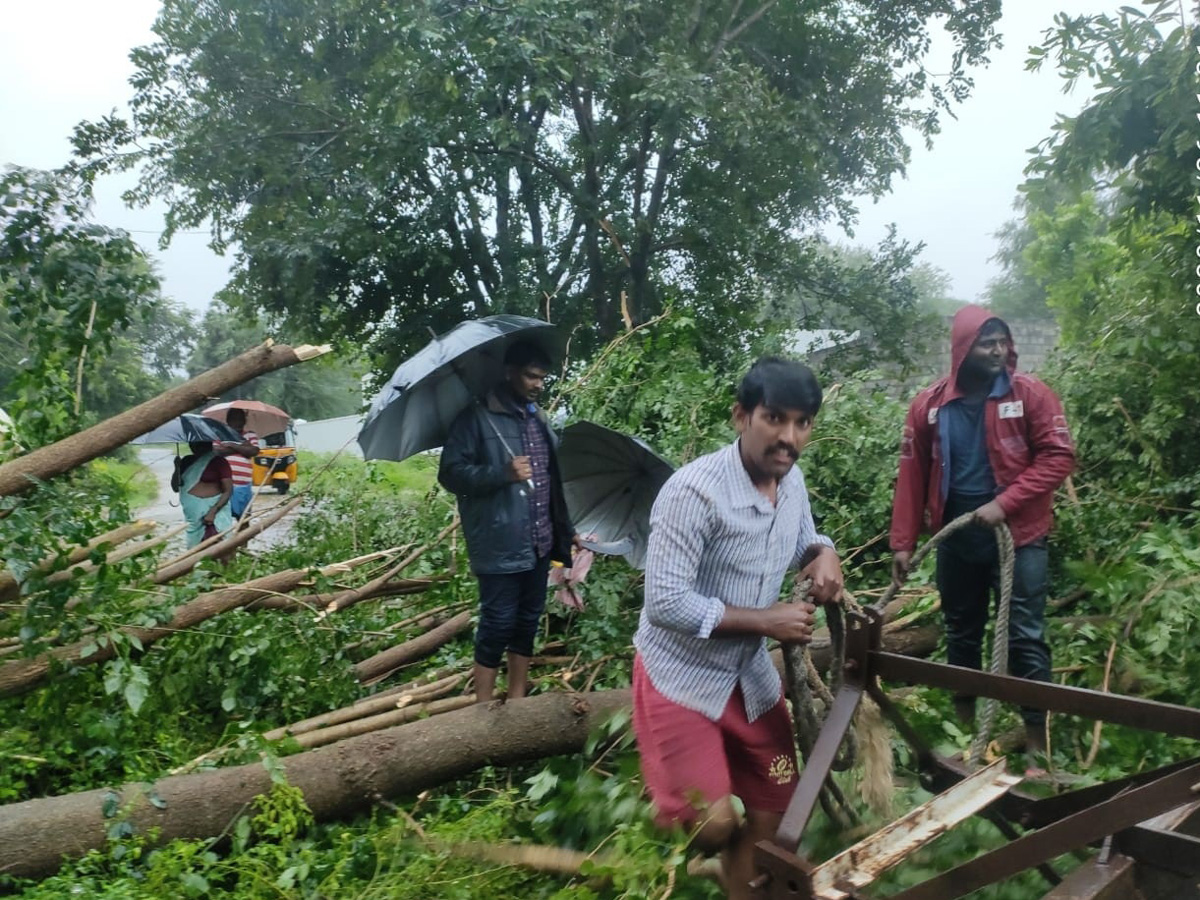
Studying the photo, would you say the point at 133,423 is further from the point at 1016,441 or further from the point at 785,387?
the point at 1016,441

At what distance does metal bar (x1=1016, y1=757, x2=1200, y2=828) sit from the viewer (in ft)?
7.15

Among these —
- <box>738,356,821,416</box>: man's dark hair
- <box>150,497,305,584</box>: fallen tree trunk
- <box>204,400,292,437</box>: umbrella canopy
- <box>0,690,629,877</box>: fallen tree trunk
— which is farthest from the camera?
<box>204,400,292,437</box>: umbrella canopy

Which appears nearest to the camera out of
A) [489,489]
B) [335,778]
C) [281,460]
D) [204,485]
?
[335,778]

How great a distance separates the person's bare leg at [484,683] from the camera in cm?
378

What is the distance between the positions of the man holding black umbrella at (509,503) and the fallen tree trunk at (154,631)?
1320 mm

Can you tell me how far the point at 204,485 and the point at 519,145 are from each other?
23.6 feet

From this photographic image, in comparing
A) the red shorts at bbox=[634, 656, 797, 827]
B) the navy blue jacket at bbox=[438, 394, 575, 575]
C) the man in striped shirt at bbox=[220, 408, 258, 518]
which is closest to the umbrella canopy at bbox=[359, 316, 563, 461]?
the navy blue jacket at bbox=[438, 394, 575, 575]

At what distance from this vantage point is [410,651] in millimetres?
4695

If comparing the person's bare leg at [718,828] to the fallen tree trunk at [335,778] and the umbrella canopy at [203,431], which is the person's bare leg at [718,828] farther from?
the umbrella canopy at [203,431]

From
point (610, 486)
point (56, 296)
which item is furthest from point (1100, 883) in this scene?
point (56, 296)

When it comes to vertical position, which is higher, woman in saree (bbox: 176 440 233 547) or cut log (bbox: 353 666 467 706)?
woman in saree (bbox: 176 440 233 547)

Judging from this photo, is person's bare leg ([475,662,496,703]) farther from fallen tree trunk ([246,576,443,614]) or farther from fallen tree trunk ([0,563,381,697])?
fallen tree trunk ([0,563,381,697])

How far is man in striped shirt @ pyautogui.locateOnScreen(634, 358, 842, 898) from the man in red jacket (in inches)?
39.9

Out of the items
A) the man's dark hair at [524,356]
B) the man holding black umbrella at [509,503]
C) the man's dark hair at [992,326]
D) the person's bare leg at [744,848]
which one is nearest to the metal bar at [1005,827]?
the person's bare leg at [744,848]
